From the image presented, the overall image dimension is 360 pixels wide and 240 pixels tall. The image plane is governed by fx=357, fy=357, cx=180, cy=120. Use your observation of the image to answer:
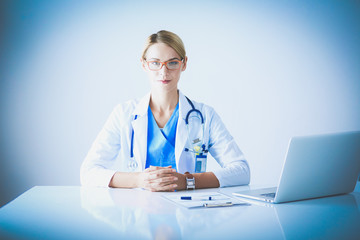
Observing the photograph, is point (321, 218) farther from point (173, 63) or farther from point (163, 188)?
point (173, 63)

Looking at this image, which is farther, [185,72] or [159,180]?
[185,72]

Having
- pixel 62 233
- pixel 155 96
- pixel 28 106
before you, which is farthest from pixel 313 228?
pixel 28 106

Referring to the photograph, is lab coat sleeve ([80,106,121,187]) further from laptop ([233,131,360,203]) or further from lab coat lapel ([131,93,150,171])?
laptop ([233,131,360,203])

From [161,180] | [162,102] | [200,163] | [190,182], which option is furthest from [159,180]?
[162,102]

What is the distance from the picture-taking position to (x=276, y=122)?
3.79m

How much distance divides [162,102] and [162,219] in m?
1.23

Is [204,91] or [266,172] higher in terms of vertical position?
[204,91]

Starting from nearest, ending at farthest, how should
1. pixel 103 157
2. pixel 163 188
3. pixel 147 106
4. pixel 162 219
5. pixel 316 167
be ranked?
1. pixel 162 219
2. pixel 316 167
3. pixel 163 188
4. pixel 103 157
5. pixel 147 106

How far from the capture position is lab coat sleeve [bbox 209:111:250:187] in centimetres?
171

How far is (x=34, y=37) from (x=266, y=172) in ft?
8.87

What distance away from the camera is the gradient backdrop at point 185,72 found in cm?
345

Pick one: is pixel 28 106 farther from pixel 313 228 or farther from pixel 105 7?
pixel 313 228

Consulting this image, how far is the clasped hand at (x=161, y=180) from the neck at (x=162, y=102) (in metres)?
0.70

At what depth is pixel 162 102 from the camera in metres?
2.21
